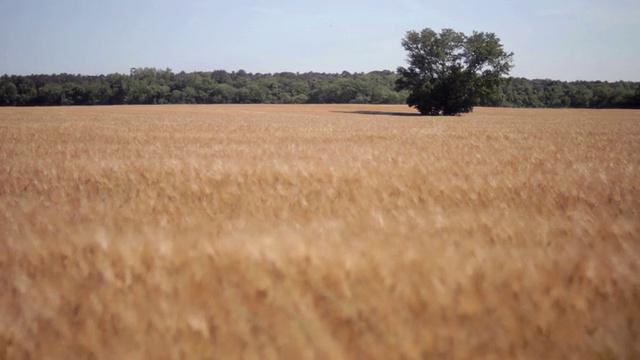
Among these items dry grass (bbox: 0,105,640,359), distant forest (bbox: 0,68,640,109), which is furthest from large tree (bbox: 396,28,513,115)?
dry grass (bbox: 0,105,640,359)

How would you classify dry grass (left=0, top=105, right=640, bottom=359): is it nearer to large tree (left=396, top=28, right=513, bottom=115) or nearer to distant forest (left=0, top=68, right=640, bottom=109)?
large tree (left=396, top=28, right=513, bottom=115)

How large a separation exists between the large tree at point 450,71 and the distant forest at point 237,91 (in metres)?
14.3

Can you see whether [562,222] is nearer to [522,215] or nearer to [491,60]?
[522,215]

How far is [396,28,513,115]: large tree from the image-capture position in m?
42.4

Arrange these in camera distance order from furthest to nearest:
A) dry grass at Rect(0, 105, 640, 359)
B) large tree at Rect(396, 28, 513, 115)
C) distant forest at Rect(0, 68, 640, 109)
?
distant forest at Rect(0, 68, 640, 109)
large tree at Rect(396, 28, 513, 115)
dry grass at Rect(0, 105, 640, 359)

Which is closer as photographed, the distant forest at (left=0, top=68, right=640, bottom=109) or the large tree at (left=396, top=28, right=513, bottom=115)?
the large tree at (left=396, top=28, right=513, bottom=115)

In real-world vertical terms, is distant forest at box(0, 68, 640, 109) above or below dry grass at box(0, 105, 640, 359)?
above

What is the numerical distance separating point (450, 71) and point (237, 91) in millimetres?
46891

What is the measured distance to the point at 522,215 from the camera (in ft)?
Answer: 9.45

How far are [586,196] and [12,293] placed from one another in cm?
394

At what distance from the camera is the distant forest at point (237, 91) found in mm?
66875

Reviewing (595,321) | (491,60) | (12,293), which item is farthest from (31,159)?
(491,60)

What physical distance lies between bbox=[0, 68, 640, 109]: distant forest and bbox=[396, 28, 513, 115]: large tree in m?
14.3

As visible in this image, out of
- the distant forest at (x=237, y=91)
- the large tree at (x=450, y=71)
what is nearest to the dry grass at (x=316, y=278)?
the large tree at (x=450, y=71)
